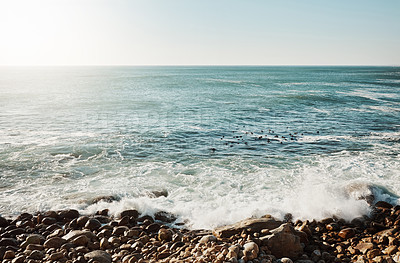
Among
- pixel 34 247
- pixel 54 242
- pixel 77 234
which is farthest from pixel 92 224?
pixel 34 247

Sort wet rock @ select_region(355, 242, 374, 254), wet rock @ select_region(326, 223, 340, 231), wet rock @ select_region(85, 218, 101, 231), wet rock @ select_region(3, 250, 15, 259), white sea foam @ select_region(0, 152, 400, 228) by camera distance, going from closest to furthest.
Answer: wet rock @ select_region(3, 250, 15, 259) < wet rock @ select_region(355, 242, 374, 254) < wet rock @ select_region(326, 223, 340, 231) < wet rock @ select_region(85, 218, 101, 231) < white sea foam @ select_region(0, 152, 400, 228)

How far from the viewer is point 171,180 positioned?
600 inches

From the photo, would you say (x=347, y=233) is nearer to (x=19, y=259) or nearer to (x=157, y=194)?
(x=157, y=194)

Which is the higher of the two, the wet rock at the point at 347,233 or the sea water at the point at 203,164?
the wet rock at the point at 347,233

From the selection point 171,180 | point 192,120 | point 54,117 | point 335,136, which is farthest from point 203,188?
point 54,117

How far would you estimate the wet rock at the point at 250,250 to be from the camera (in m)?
7.65

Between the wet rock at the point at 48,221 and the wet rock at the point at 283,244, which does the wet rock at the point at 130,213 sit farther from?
the wet rock at the point at 283,244

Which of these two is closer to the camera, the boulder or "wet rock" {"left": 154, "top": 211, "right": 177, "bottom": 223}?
"wet rock" {"left": 154, "top": 211, "right": 177, "bottom": 223}

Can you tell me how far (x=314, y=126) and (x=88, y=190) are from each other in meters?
21.3

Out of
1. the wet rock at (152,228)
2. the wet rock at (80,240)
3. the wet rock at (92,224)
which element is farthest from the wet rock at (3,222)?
the wet rock at (152,228)

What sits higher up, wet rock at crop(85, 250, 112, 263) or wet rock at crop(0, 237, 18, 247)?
Answer: wet rock at crop(85, 250, 112, 263)

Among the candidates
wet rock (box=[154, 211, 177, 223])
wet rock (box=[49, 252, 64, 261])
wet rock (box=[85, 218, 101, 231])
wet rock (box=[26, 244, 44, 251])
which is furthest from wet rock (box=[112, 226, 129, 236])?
wet rock (box=[26, 244, 44, 251])

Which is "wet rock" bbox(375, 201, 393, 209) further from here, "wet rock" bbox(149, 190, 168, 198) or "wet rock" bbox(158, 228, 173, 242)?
"wet rock" bbox(149, 190, 168, 198)

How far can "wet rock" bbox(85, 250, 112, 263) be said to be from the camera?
26.4ft
